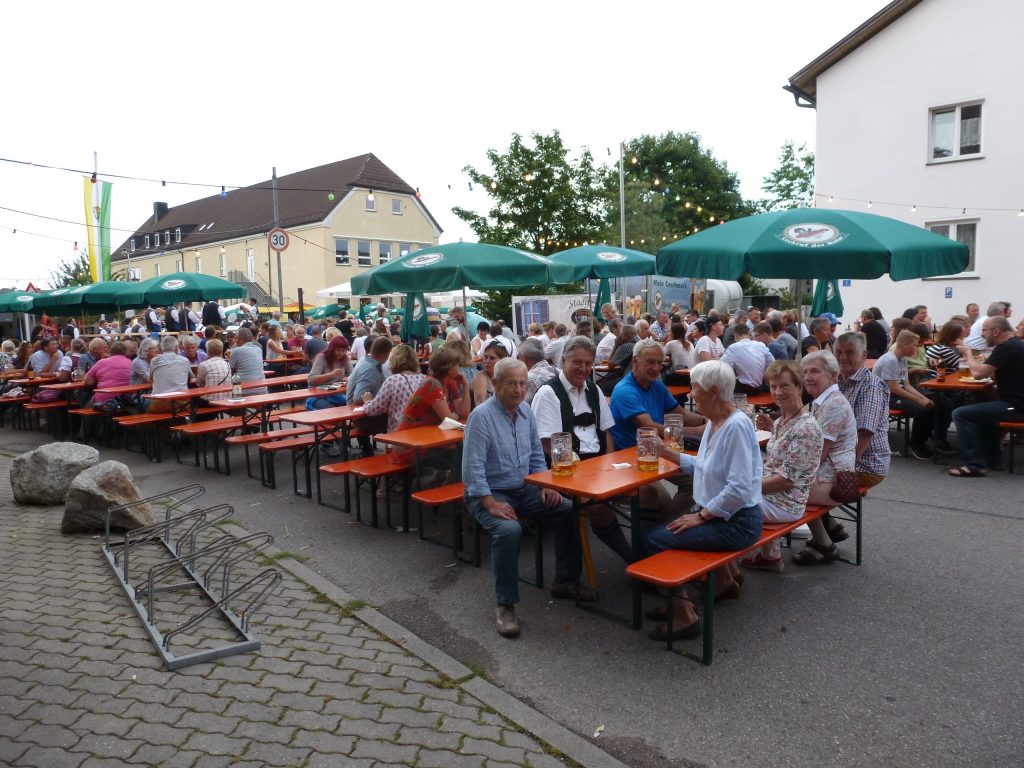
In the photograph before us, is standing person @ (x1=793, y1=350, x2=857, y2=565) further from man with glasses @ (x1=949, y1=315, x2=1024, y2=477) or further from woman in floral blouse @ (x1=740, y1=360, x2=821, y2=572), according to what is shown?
man with glasses @ (x1=949, y1=315, x2=1024, y2=477)

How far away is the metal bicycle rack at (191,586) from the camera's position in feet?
13.1

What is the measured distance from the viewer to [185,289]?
14062 mm

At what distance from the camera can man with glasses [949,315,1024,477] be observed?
7.36 meters

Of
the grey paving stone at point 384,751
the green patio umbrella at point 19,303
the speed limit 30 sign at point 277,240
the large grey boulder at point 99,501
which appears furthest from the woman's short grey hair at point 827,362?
the green patio umbrella at point 19,303

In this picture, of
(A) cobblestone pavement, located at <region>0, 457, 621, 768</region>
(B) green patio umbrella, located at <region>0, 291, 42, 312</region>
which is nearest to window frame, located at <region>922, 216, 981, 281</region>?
(A) cobblestone pavement, located at <region>0, 457, 621, 768</region>

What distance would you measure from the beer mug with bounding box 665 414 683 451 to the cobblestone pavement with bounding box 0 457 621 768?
195 centimetres

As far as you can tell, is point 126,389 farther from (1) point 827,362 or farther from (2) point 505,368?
(1) point 827,362

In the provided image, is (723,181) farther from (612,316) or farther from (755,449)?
(755,449)

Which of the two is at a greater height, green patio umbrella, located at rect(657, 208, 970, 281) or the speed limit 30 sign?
the speed limit 30 sign

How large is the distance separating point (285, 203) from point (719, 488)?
49009mm

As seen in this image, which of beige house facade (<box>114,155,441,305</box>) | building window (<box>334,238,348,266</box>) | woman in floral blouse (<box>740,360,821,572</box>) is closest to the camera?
woman in floral blouse (<box>740,360,821,572</box>)

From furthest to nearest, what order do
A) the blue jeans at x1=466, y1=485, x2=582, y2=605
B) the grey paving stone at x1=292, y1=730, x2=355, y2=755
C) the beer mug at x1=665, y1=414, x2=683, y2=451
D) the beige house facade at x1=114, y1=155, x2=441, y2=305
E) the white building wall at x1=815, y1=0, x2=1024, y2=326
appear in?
the beige house facade at x1=114, y1=155, x2=441, y2=305, the white building wall at x1=815, y1=0, x2=1024, y2=326, the beer mug at x1=665, y1=414, x2=683, y2=451, the blue jeans at x1=466, y1=485, x2=582, y2=605, the grey paving stone at x1=292, y1=730, x2=355, y2=755

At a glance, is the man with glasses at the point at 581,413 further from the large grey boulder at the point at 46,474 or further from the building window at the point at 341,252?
the building window at the point at 341,252

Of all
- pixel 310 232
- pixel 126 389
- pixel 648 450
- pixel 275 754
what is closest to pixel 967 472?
pixel 648 450
